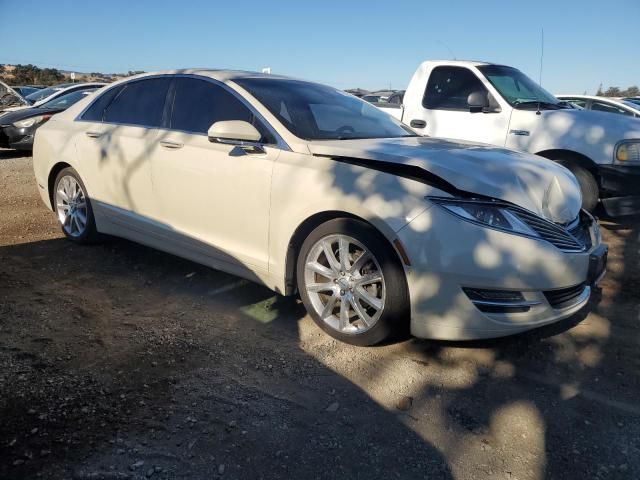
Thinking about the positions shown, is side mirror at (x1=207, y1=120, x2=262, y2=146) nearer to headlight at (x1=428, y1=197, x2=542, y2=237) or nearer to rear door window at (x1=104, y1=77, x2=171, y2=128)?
rear door window at (x1=104, y1=77, x2=171, y2=128)

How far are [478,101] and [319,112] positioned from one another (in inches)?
118

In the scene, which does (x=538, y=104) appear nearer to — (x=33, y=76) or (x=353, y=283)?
(x=353, y=283)

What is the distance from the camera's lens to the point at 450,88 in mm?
6738

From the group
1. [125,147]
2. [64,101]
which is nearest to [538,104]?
[125,147]

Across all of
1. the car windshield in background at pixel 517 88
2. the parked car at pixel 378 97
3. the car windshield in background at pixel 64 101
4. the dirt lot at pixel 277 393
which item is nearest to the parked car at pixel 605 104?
the car windshield in background at pixel 517 88

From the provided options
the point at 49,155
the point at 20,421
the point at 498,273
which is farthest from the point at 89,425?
the point at 49,155

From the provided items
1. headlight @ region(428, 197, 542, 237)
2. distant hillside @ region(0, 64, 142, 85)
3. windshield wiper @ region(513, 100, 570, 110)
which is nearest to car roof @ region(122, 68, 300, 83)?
headlight @ region(428, 197, 542, 237)

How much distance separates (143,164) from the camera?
13.8ft

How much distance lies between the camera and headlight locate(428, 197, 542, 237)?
2.82 meters

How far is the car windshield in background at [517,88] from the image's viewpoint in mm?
6279

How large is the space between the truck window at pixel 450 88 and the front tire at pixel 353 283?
4.10 meters

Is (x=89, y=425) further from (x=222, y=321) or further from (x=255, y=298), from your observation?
(x=255, y=298)

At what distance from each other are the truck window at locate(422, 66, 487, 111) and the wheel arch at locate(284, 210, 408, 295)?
4.03 m

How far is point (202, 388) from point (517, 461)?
1.54 metres
